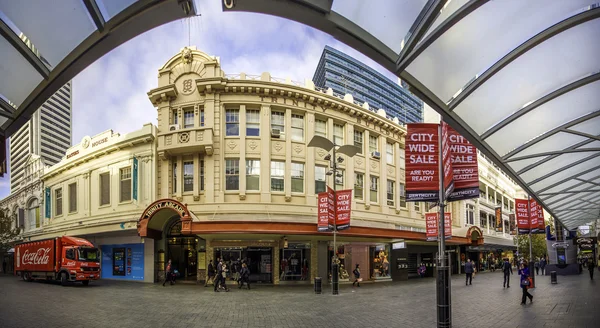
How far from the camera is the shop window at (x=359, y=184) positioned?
97.3ft

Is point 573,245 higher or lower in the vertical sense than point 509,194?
lower

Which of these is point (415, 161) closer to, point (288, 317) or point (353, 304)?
point (288, 317)

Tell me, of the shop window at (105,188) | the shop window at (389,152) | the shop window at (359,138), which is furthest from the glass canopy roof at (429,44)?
the shop window at (105,188)

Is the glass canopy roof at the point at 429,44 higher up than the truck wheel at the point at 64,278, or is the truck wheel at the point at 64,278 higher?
the glass canopy roof at the point at 429,44

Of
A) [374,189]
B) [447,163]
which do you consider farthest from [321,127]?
[447,163]

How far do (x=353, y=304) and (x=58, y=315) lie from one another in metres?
10.5

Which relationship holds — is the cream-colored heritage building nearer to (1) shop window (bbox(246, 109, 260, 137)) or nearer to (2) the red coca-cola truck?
(1) shop window (bbox(246, 109, 260, 137))

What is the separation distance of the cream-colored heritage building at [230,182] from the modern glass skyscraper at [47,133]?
63.1 meters

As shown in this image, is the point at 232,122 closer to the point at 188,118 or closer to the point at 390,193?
the point at 188,118

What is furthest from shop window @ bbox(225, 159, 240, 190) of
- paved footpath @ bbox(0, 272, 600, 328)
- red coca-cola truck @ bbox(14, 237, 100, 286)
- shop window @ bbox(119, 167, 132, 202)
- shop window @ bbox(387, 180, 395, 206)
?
shop window @ bbox(387, 180, 395, 206)

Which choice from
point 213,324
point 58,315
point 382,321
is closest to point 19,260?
point 58,315

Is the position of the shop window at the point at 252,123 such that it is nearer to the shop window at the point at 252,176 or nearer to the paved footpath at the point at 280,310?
the shop window at the point at 252,176

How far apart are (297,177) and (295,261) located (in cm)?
540

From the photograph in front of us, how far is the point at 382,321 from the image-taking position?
12617 millimetres
